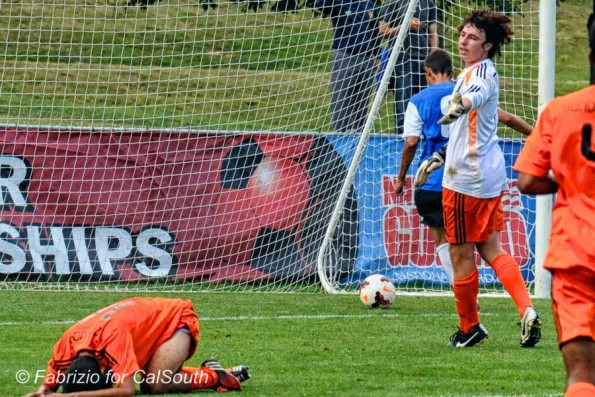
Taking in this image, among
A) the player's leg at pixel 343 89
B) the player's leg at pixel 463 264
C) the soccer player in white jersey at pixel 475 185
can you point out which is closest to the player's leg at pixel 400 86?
the player's leg at pixel 343 89

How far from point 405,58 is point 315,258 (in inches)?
84.5

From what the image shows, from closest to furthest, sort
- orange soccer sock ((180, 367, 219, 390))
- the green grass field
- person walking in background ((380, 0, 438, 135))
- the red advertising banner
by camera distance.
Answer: orange soccer sock ((180, 367, 219, 390)) < the green grass field < the red advertising banner < person walking in background ((380, 0, 438, 135))

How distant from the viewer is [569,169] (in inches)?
176

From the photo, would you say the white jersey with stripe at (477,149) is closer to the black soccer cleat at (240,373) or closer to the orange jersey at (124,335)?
the black soccer cleat at (240,373)

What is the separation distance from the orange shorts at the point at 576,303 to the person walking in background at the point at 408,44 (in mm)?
7742

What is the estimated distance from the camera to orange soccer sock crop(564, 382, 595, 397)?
4.31 meters

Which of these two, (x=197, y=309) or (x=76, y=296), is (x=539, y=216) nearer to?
(x=197, y=309)

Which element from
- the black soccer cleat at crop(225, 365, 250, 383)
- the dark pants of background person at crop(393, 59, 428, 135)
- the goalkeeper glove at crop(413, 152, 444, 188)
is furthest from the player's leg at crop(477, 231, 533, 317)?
the dark pants of background person at crop(393, 59, 428, 135)

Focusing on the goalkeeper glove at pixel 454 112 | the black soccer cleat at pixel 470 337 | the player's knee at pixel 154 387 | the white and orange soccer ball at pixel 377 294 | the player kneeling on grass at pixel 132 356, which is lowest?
the white and orange soccer ball at pixel 377 294

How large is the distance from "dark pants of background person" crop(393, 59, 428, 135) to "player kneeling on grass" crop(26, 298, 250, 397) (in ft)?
20.1

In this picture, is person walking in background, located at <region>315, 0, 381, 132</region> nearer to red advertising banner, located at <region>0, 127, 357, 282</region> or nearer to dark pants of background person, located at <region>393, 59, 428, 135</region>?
dark pants of background person, located at <region>393, 59, 428, 135</region>

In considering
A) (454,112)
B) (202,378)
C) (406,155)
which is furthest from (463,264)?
(202,378)

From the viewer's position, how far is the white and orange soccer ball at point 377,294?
10.3 metres

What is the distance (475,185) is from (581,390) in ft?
12.4
